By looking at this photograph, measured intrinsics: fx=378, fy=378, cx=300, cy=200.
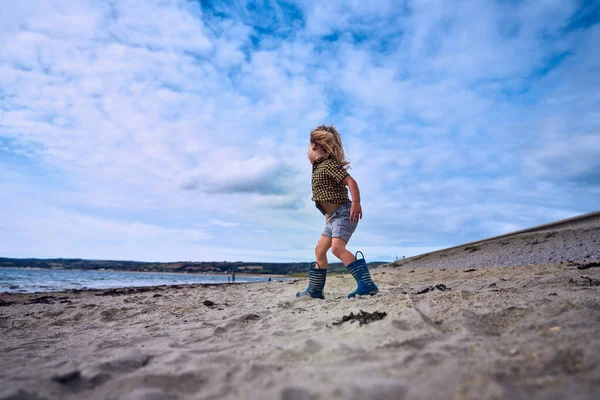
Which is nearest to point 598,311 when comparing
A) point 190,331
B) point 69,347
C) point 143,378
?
point 143,378

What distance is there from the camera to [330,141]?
5.12 meters

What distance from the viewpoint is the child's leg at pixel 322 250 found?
16.0ft

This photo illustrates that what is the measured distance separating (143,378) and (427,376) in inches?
59.1

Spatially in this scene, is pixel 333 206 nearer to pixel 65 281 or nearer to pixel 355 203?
pixel 355 203

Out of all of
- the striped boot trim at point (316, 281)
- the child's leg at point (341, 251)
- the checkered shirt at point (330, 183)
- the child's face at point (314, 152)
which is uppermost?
the child's face at point (314, 152)

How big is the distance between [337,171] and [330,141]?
20.7 inches

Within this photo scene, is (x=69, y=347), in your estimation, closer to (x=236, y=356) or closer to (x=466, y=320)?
(x=236, y=356)

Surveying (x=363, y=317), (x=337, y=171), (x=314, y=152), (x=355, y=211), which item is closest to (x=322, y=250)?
(x=355, y=211)

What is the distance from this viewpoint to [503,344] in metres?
2.07

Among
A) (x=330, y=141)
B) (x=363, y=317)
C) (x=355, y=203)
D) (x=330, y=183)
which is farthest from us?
(x=330, y=141)

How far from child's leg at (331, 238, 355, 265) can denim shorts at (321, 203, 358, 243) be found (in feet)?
0.20

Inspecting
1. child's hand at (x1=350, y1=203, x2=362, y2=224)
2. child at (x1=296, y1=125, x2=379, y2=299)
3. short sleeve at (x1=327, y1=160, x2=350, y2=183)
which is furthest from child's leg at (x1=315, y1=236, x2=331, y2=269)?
short sleeve at (x1=327, y1=160, x2=350, y2=183)

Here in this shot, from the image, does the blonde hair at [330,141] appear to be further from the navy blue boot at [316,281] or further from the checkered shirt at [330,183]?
the navy blue boot at [316,281]

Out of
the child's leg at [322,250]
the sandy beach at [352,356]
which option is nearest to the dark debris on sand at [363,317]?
the sandy beach at [352,356]
